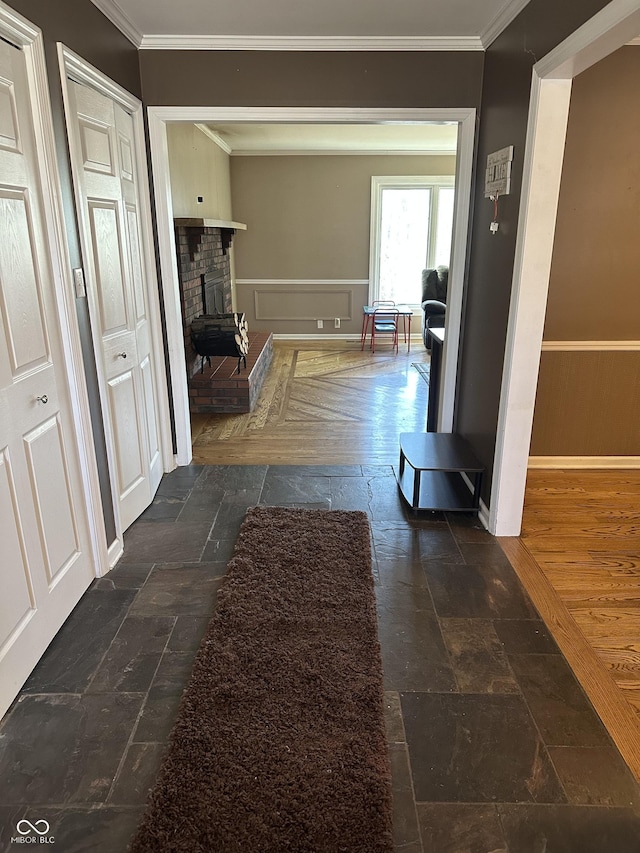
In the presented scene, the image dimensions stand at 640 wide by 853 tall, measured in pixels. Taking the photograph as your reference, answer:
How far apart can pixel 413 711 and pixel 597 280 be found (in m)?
2.67

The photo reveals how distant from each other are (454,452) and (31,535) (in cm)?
216

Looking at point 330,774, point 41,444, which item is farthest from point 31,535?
point 330,774

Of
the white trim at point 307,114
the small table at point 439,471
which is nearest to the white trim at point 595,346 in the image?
the small table at point 439,471

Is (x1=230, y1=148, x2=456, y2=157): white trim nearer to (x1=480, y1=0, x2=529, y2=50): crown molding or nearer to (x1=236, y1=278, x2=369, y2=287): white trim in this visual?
(x1=236, y1=278, x2=369, y2=287): white trim

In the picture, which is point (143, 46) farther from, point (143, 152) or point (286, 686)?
point (286, 686)

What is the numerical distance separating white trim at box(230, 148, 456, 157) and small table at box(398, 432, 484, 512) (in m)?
5.27

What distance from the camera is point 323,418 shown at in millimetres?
4680

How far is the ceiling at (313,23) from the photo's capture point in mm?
2559

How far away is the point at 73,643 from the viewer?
2.11 meters

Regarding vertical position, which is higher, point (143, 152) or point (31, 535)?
point (143, 152)

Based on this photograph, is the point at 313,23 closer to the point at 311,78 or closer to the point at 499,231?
the point at 311,78

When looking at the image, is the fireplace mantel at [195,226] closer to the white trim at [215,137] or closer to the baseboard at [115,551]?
the white trim at [215,137]

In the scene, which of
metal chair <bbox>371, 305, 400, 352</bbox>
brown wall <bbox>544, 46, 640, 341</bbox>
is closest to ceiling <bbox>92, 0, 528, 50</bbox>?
brown wall <bbox>544, 46, 640, 341</bbox>

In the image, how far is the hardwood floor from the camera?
1904 millimetres
